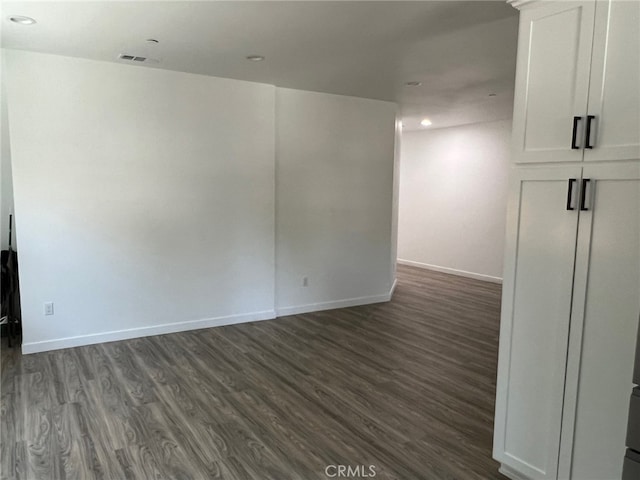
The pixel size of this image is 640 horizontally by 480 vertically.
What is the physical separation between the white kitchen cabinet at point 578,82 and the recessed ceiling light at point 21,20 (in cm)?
300

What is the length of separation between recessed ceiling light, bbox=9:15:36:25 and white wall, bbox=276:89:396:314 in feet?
8.08

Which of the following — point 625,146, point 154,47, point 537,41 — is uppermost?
point 154,47

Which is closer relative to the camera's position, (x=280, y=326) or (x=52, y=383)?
(x=52, y=383)

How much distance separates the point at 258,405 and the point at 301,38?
8.71 ft

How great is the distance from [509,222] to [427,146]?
254 inches

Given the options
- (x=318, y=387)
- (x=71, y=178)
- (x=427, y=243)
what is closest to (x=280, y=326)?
(x=318, y=387)

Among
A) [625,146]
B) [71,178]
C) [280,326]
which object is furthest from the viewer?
[280,326]

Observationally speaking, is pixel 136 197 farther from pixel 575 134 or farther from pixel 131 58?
pixel 575 134

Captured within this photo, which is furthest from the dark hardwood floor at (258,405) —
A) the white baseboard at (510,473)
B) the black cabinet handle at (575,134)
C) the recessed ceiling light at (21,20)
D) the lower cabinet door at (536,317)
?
the recessed ceiling light at (21,20)

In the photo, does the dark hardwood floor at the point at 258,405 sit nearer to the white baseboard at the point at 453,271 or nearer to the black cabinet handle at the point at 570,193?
the black cabinet handle at the point at 570,193

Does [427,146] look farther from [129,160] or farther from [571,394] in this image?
[571,394]

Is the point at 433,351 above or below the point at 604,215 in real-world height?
below

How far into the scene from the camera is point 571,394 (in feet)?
6.56

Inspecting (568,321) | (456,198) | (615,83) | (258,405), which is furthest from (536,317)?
(456,198)
